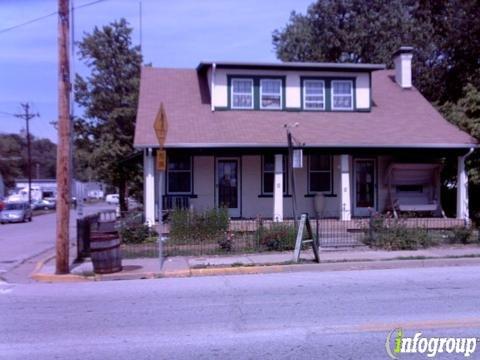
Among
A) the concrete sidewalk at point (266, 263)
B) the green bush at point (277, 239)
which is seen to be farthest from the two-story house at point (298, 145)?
the concrete sidewalk at point (266, 263)

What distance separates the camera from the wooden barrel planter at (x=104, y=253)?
13.2 meters

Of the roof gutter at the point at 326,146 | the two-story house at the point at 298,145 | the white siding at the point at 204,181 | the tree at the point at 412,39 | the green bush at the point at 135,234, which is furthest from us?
the tree at the point at 412,39

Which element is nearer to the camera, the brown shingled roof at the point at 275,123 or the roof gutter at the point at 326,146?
the roof gutter at the point at 326,146

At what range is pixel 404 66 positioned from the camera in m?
26.4

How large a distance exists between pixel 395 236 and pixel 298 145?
5654 millimetres

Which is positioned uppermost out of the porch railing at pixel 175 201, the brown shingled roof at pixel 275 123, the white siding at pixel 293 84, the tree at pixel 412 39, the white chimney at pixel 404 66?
the tree at pixel 412 39

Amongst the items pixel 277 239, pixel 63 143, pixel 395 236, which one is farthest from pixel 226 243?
pixel 63 143

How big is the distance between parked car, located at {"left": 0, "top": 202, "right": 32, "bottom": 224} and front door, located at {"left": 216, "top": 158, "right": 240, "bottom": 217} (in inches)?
1003

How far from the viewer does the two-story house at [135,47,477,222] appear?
21.2m

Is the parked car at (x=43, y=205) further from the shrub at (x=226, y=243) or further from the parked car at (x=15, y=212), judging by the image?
the shrub at (x=226, y=243)

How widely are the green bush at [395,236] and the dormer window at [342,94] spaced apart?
837cm

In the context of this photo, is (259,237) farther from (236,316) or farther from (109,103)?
(109,103)

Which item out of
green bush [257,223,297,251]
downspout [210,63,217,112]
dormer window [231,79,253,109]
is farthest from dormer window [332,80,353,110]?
green bush [257,223,297,251]

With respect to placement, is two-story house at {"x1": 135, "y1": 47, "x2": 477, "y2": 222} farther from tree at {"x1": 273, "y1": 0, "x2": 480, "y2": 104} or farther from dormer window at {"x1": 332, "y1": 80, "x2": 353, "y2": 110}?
tree at {"x1": 273, "y1": 0, "x2": 480, "y2": 104}
